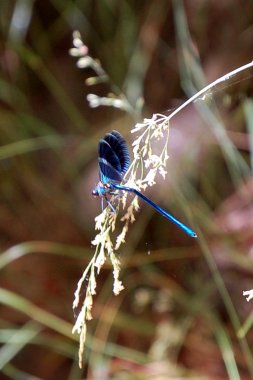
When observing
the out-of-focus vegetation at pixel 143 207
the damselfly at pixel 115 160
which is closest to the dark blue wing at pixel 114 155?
the damselfly at pixel 115 160

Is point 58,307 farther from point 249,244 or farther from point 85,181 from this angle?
point 249,244

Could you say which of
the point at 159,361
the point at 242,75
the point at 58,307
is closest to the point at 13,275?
the point at 58,307

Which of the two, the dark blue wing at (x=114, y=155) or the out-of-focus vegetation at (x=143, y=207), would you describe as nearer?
the dark blue wing at (x=114, y=155)

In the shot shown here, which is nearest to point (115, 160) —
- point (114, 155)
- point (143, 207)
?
point (114, 155)

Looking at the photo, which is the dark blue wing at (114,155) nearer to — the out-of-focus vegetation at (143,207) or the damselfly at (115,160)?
the damselfly at (115,160)

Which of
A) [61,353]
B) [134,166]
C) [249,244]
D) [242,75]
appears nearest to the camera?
Result: [134,166]

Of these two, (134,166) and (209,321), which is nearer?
(134,166)

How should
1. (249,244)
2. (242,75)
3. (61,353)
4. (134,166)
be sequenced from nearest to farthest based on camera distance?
(134,166)
(242,75)
(249,244)
(61,353)
